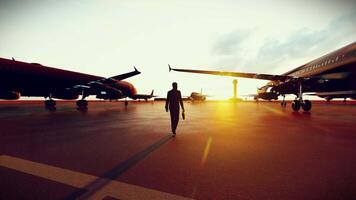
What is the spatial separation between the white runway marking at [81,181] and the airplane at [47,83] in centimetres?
2070

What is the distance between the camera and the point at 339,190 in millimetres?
→ 3117

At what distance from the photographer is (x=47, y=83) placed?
2333 cm

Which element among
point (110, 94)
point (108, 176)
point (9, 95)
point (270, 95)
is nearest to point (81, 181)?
point (108, 176)

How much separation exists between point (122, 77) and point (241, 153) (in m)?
23.0

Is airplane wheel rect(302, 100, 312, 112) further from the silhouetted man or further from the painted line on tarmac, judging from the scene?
the painted line on tarmac

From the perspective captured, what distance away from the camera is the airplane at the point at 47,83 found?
2080 cm

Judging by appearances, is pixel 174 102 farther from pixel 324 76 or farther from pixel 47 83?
pixel 47 83

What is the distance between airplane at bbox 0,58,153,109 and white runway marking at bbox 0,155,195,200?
20703 millimetres

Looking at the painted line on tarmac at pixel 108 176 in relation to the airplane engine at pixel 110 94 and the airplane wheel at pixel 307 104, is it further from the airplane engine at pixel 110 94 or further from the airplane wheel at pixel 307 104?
the airplane engine at pixel 110 94

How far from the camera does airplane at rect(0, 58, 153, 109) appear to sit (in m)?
20.8

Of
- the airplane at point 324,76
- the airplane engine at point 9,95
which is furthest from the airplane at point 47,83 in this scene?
the airplane at point 324,76

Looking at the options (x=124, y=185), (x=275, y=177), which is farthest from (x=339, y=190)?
(x=124, y=185)

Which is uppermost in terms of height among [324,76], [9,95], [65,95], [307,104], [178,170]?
[324,76]

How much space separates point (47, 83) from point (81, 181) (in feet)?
78.3
